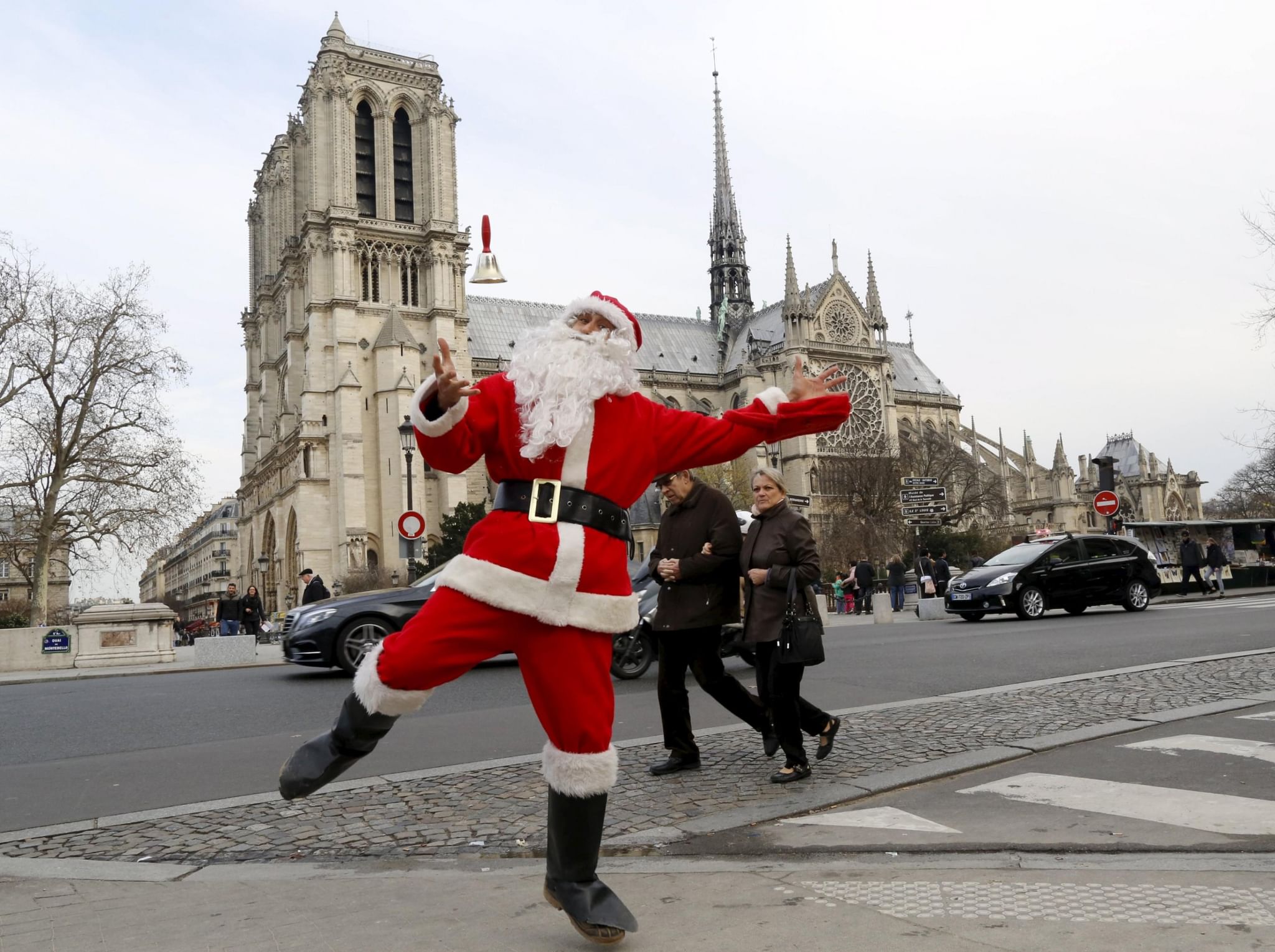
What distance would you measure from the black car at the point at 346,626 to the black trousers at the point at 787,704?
21.4 feet

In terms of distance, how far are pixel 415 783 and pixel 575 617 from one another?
2782mm

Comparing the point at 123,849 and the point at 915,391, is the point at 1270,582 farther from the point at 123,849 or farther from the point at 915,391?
the point at 915,391

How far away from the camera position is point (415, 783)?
18.0ft

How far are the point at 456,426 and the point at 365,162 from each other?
58135 mm

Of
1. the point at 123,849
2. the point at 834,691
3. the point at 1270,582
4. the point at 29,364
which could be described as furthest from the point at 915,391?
the point at 123,849

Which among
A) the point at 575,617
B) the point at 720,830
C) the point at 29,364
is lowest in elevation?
the point at 720,830

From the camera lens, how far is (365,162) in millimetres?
56969

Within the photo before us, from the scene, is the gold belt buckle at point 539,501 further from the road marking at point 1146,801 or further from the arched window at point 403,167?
the arched window at point 403,167

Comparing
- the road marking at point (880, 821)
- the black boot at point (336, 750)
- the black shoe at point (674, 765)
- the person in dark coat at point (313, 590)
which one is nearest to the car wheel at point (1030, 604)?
the person in dark coat at point (313, 590)

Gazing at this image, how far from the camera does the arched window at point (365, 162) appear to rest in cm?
5675

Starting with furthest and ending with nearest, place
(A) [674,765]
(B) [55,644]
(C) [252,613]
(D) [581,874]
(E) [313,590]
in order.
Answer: (C) [252,613] → (E) [313,590] → (B) [55,644] → (A) [674,765] → (D) [581,874]

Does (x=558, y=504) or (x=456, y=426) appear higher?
(x=456, y=426)

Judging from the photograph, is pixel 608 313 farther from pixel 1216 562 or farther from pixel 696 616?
pixel 1216 562

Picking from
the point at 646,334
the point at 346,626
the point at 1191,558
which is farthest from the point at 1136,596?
the point at 646,334
